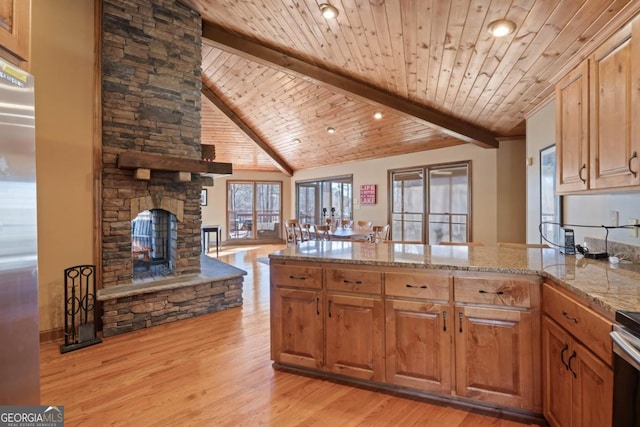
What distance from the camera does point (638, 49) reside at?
4.76 ft

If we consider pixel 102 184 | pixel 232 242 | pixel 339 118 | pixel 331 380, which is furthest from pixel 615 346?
pixel 232 242

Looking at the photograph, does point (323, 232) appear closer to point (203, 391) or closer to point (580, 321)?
point (203, 391)

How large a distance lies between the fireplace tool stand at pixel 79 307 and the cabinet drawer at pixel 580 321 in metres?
3.68

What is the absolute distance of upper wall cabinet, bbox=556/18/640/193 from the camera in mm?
1493

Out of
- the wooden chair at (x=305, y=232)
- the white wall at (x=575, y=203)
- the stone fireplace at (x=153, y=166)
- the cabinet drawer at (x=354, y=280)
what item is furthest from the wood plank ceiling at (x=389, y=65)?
the wooden chair at (x=305, y=232)

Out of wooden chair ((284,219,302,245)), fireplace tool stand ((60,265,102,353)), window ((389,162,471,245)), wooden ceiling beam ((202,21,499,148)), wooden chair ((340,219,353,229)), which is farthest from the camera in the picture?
wooden chair ((340,219,353,229))

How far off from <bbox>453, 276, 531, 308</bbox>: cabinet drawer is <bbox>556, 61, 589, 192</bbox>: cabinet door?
2.51 feet

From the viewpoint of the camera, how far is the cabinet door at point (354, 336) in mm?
2100

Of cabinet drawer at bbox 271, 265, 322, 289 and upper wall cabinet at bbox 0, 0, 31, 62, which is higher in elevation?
upper wall cabinet at bbox 0, 0, 31, 62

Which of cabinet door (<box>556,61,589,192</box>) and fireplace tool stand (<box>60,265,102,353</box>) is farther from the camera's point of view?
→ fireplace tool stand (<box>60,265,102,353</box>)

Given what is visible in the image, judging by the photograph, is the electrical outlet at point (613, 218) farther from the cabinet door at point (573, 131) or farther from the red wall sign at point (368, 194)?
the red wall sign at point (368, 194)

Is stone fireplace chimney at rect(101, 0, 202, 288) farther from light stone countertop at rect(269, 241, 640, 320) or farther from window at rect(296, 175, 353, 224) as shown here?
window at rect(296, 175, 353, 224)

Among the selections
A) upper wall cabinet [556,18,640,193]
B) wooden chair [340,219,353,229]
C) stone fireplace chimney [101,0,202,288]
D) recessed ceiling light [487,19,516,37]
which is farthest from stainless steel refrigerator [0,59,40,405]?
wooden chair [340,219,353,229]

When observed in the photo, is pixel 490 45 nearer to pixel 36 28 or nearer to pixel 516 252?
pixel 516 252
